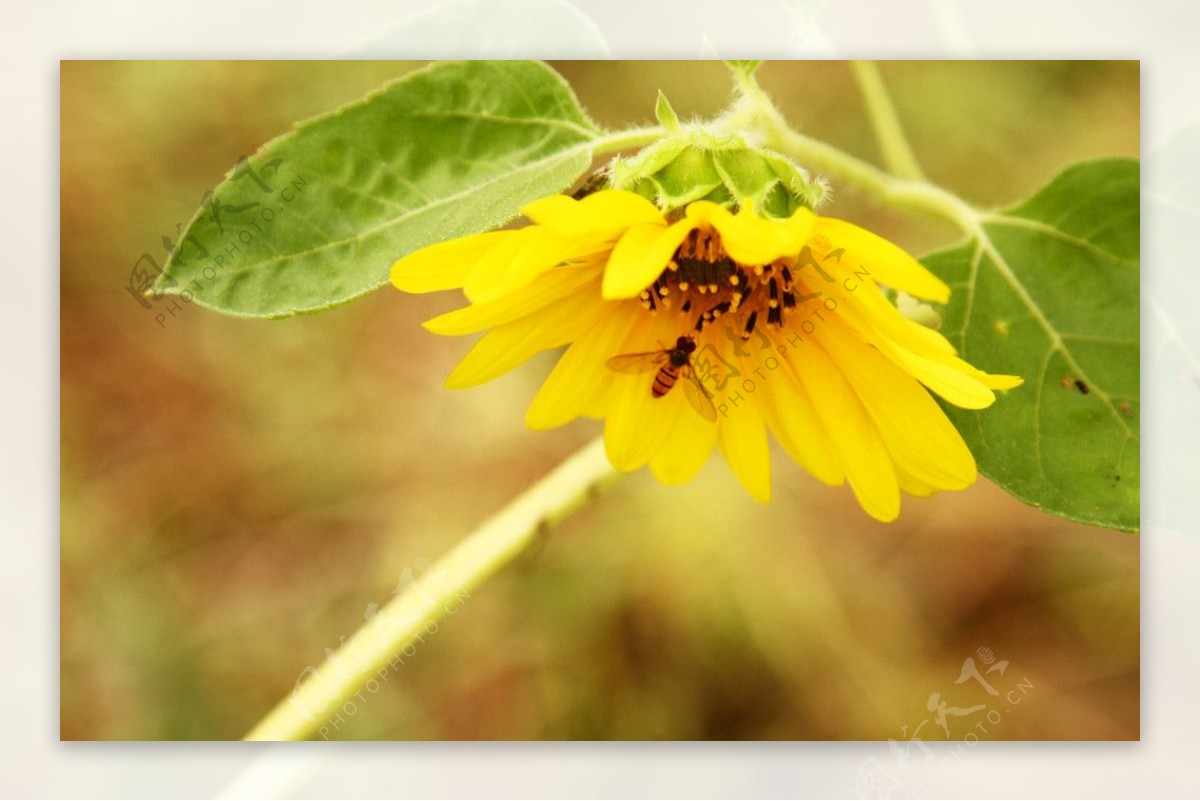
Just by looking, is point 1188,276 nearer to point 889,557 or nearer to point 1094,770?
point 889,557

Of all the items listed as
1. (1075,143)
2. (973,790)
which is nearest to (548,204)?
(1075,143)

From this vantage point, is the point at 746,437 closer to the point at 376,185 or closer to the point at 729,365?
the point at 729,365

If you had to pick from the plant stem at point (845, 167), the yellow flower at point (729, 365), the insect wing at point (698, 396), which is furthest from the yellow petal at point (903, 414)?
the plant stem at point (845, 167)

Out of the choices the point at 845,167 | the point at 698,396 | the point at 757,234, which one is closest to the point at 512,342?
the point at 698,396

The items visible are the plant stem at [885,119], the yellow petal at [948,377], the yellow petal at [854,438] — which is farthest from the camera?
the plant stem at [885,119]

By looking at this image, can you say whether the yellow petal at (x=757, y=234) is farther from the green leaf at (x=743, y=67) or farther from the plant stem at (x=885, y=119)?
the plant stem at (x=885, y=119)

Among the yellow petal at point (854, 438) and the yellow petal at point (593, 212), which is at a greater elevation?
the yellow petal at point (593, 212)

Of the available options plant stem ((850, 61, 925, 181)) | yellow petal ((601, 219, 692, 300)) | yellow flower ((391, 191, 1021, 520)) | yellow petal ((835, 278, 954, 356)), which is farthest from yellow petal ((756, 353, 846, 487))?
plant stem ((850, 61, 925, 181))
